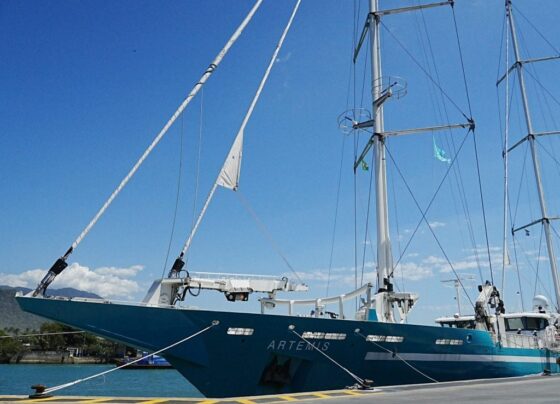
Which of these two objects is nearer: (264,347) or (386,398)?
(386,398)

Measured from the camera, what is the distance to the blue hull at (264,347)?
13.5 meters

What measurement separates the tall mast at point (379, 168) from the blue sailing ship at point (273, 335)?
0.30 feet

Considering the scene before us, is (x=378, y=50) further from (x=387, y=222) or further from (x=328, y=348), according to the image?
(x=328, y=348)

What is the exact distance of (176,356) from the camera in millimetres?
14188

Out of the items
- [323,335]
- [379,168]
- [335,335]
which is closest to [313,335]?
[323,335]

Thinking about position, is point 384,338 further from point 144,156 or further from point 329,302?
point 144,156

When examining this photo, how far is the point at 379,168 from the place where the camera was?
23266 millimetres

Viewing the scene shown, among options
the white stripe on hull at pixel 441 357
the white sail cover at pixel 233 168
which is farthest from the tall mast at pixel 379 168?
the white sail cover at pixel 233 168

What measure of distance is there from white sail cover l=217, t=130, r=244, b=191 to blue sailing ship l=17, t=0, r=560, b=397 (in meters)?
0.03

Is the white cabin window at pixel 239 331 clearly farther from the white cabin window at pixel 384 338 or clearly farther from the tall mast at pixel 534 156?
the tall mast at pixel 534 156

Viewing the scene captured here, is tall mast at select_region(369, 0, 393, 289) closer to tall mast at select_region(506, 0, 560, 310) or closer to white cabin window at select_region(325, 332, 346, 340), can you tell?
white cabin window at select_region(325, 332, 346, 340)

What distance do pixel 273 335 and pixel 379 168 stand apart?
1130 cm

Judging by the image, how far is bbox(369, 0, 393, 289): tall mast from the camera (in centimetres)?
2166

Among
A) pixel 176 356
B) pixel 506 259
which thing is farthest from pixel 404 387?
pixel 506 259
